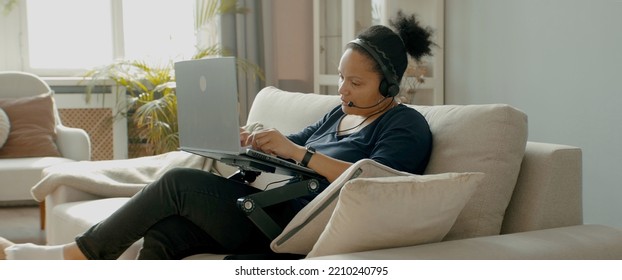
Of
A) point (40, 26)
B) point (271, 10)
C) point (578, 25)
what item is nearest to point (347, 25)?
point (271, 10)

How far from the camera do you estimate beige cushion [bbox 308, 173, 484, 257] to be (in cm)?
161

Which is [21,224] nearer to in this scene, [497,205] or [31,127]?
[31,127]

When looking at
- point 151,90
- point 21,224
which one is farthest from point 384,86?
point 151,90

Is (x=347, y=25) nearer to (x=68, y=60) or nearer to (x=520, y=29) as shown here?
(x=520, y=29)

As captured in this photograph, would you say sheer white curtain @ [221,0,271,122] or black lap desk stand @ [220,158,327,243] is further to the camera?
sheer white curtain @ [221,0,271,122]

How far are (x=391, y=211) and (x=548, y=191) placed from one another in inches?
19.5

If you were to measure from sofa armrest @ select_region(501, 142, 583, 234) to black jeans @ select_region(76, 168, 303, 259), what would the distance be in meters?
0.54

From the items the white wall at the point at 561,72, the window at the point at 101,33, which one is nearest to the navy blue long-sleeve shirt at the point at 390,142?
the white wall at the point at 561,72

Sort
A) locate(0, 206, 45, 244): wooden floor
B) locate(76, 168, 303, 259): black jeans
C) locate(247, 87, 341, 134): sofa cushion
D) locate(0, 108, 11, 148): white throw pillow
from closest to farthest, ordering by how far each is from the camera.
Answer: locate(76, 168, 303, 259): black jeans
locate(247, 87, 341, 134): sofa cushion
locate(0, 206, 45, 244): wooden floor
locate(0, 108, 11, 148): white throw pillow

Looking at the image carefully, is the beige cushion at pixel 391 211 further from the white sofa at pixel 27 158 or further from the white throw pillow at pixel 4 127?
the white throw pillow at pixel 4 127

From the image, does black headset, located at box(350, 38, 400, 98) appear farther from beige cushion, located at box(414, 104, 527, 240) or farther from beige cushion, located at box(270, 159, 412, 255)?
beige cushion, located at box(270, 159, 412, 255)

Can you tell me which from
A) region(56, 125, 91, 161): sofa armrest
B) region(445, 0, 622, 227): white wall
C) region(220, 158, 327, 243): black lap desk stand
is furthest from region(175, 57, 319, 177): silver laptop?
region(56, 125, 91, 161): sofa armrest

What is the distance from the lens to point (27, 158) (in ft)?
15.2

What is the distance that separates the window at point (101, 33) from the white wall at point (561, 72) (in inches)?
84.8
